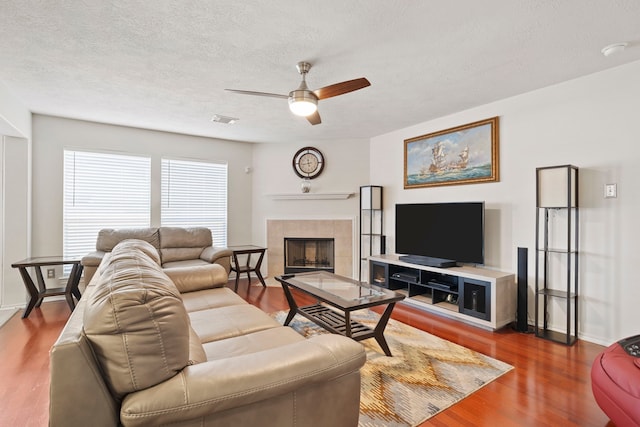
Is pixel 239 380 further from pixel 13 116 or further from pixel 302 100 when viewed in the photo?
pixel 13 116

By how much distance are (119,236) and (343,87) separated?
143 inches

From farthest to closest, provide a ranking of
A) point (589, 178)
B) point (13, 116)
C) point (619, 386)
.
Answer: point (13, 116), point (589, 178), point (619, 386)

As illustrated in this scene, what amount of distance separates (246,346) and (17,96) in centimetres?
389

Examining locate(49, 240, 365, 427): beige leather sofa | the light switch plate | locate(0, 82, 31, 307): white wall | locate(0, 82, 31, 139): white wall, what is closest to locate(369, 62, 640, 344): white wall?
the light switch plate

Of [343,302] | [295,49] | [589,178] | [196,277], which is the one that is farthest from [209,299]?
[589,178]

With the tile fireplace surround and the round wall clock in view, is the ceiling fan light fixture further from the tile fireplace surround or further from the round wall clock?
the tile fireplace surround

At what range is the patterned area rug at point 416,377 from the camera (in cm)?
193

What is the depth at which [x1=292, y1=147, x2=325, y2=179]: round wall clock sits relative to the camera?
5.48 meters

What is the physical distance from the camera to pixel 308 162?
218 inches

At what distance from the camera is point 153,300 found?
1086mm

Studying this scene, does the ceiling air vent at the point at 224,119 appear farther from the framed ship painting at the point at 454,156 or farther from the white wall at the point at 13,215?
the framed ship painting at the point at 454,156

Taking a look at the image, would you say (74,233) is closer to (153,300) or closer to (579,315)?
(153,300)

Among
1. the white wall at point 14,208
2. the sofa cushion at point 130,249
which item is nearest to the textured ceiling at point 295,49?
the white wall at point 14,208

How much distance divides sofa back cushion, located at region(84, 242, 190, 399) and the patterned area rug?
1.27m
